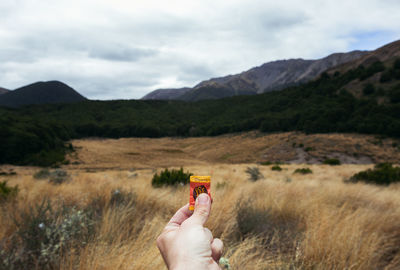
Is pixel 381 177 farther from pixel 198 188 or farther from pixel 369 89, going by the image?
pixel 369 89

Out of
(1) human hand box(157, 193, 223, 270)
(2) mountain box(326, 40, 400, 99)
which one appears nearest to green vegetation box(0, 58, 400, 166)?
(2) mountain box(326, 40, 400, 99)

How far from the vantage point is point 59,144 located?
179 ft

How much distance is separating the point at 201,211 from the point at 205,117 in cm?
11308

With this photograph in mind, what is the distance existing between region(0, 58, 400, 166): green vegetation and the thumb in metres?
48.9

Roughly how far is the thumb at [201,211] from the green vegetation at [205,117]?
4891 centimetres

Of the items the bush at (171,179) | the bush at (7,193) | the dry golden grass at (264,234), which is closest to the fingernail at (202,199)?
the dry golden grass at (264,234)

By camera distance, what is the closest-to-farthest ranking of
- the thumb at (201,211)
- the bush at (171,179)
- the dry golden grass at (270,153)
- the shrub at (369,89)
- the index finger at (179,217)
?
the thumb at (201,211) < the index finger at (179,217) < the bush at (171,179) < the dry golden grass at (270,153) < the shrub at (369,89)

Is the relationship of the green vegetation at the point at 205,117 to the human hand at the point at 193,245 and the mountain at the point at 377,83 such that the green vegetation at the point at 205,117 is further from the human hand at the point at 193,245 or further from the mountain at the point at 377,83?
the human hand at the point at 193,245

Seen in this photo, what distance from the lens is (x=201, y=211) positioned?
4.25 feet

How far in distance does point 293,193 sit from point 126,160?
47.3m

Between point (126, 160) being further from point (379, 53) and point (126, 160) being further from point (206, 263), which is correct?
point (379, 53)

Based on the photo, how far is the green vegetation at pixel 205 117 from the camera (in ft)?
158

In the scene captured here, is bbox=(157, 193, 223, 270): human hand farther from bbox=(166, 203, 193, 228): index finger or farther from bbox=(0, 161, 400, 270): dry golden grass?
bbox=(0, 161, 400, 270): dry golden grass

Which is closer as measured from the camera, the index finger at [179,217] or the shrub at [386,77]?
the index finger at [179,217]
